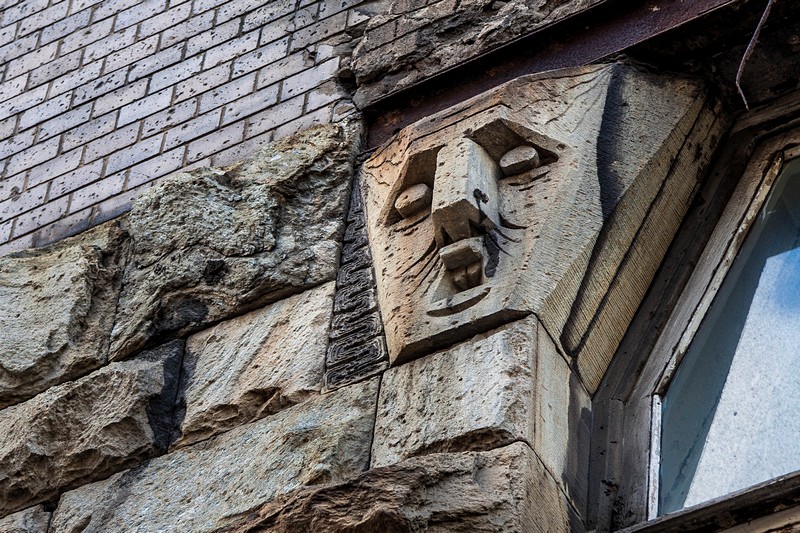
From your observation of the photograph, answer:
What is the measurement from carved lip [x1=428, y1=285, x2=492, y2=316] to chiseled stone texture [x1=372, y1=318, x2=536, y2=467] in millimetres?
93

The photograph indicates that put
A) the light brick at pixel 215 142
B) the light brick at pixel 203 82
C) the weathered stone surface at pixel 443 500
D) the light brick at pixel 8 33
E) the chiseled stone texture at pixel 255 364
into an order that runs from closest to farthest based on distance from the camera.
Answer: the weathered stone surface at pixel 443 500
the chiseled stone texture at pixel 255 364
the light brick at pixel 215 142
the light brick at pixel 203 82
the light brick at pixel 8 33

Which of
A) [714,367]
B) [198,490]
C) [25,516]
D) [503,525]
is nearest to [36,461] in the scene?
[25,516]

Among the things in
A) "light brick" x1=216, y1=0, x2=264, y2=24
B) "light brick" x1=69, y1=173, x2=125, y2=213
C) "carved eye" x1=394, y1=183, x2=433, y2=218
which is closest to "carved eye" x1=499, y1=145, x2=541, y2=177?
"carved eye" x1=394, y1=183, x2=433, y2=218

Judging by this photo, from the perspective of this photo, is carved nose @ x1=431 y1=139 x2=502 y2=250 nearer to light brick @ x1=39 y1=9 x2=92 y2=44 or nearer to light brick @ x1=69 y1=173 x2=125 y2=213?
light brick @ x1=69 y1=173 x2=125 y2=213

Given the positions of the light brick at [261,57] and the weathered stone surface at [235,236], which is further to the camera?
the light brick at [261,57]

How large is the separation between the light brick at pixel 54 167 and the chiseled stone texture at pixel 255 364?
3.92 ft

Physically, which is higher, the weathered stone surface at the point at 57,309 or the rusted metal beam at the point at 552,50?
the rusted metal beam at the point at 552,50

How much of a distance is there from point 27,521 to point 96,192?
4.35 feet

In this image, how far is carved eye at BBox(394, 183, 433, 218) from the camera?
132 inches

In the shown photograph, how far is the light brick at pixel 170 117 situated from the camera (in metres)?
4.34

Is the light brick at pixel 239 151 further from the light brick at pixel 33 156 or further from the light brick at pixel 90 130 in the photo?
the light brick at pixel 33 156

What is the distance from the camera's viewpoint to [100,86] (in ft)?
15.3

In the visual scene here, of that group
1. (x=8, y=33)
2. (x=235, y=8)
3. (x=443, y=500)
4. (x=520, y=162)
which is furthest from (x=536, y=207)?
(x=8, y=33)

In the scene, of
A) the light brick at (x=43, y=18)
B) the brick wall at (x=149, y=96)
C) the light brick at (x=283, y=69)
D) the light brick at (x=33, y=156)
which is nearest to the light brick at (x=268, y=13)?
the brick wall at (x=149, y=96)
